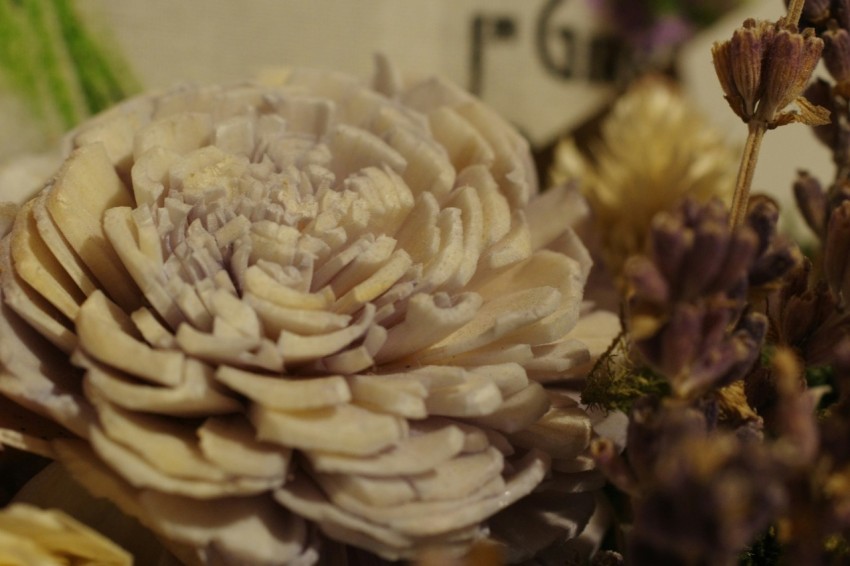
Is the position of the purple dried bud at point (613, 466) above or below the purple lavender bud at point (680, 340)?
below

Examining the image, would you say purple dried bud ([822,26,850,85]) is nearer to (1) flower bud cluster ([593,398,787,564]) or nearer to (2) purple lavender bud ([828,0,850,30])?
(2) purple lavender bud ([828,0,850,30])

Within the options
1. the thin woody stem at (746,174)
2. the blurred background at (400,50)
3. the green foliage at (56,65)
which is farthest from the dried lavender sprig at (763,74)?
the green foliage at (56,65)

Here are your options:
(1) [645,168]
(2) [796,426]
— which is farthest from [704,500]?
(1) [645,168]

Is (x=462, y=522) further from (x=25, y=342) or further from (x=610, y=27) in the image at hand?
(x=610, y=27)

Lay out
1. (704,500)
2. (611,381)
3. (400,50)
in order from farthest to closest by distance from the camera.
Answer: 1. (400,50)
2. (611,381)
3. (704,500)

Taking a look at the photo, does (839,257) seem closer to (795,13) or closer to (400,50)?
(795,13)

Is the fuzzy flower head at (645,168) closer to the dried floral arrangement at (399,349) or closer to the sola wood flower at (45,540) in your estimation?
the dried floral arrangement at (399,349)

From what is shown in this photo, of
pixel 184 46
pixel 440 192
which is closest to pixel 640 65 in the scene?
pixel 184 46
